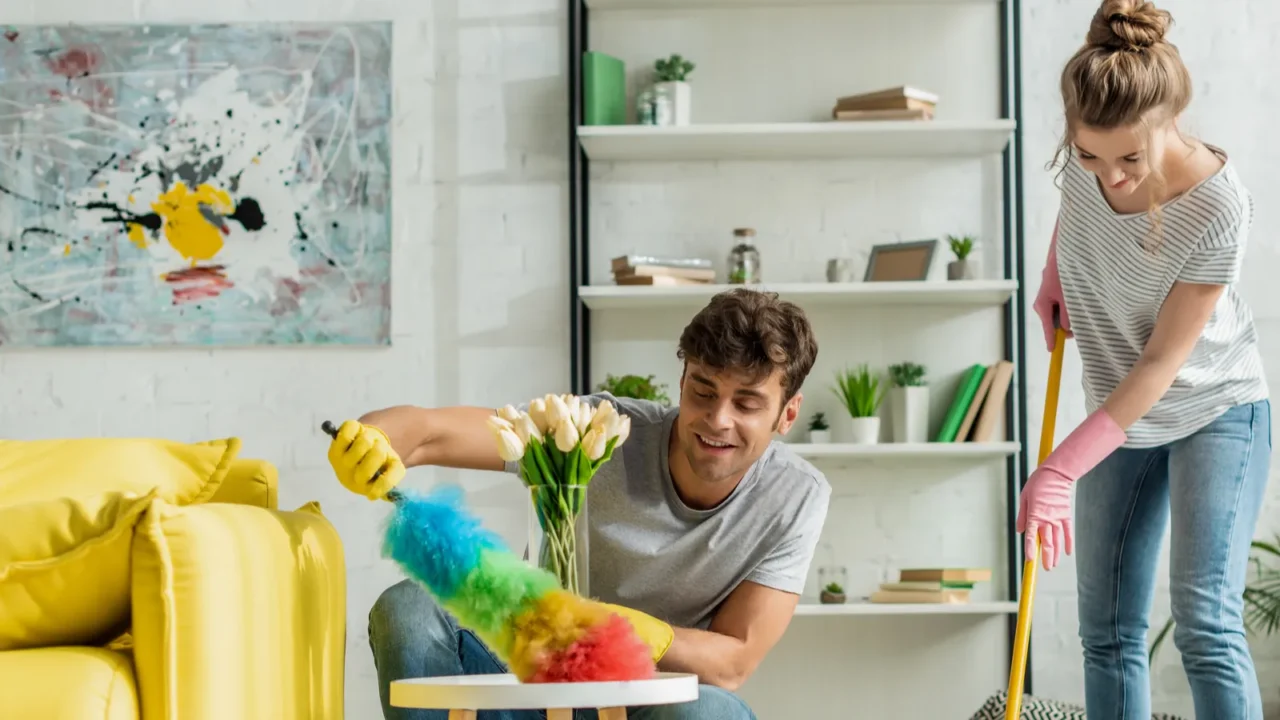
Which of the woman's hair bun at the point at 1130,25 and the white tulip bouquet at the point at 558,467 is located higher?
the woman's hair bun at the point at 1130,25

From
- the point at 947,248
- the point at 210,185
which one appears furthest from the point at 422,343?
the point at 947,248

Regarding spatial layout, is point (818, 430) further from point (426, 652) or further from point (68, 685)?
point (68, 685)

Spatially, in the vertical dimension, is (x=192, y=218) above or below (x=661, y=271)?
above

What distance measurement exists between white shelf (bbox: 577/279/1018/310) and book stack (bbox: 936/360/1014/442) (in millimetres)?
190

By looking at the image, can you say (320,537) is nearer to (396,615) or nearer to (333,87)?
(396,615)

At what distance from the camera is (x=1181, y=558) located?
198cm

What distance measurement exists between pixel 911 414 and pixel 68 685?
2.28m

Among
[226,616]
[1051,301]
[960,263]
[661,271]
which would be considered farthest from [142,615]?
[960,263]

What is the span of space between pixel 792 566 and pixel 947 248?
1633 mm

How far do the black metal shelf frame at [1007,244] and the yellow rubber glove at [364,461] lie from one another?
171cm

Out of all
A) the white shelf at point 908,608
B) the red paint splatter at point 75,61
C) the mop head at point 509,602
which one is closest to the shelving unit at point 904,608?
the white shelf at point 908,608

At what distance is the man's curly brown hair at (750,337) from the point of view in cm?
188

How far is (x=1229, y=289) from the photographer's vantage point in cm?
206

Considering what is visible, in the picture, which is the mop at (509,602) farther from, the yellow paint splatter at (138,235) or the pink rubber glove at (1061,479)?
the yellow paint splatter at (138,235)
